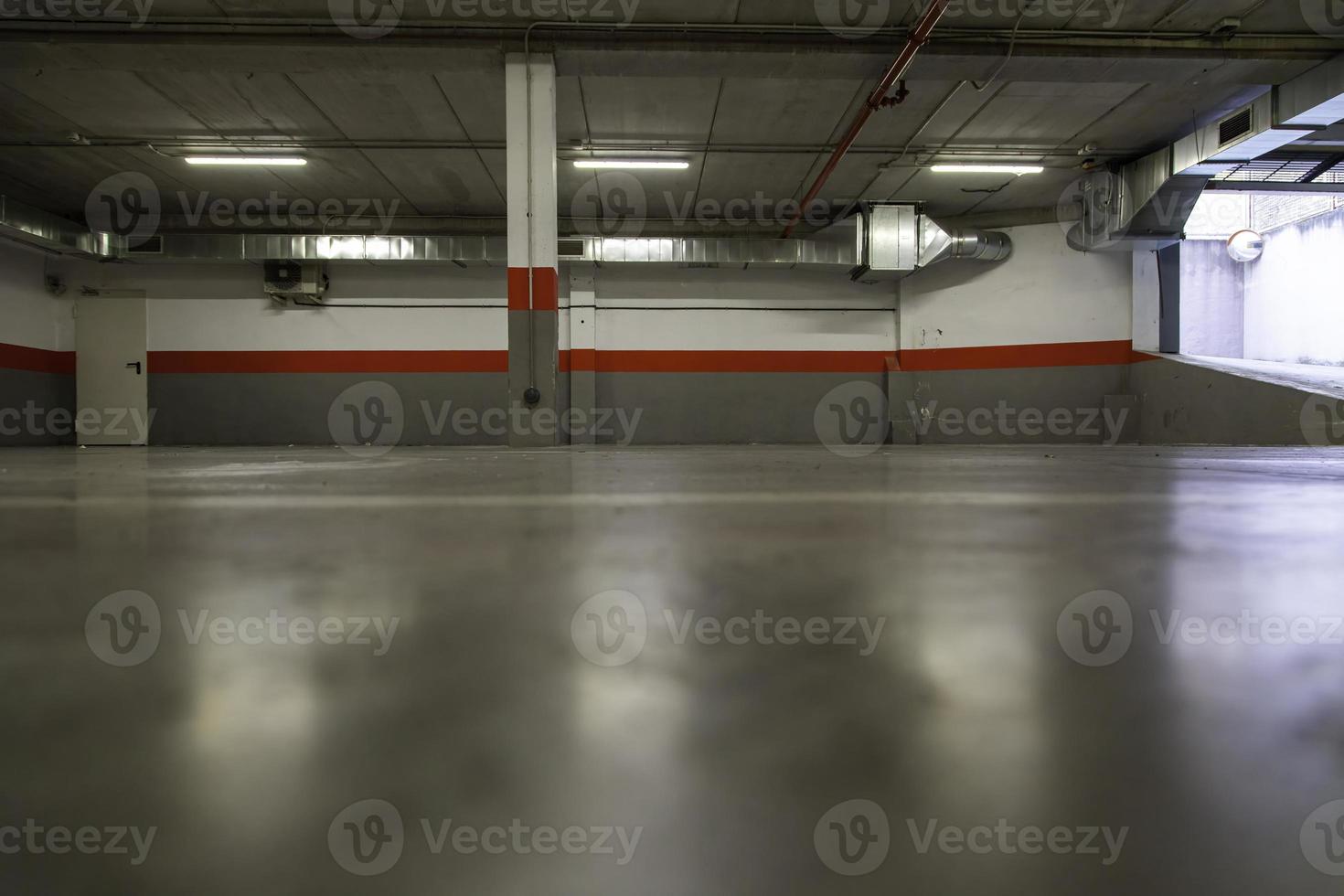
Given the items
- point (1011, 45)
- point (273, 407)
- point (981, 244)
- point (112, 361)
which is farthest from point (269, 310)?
point (981, 244)

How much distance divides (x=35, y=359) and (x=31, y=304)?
0.85 meters

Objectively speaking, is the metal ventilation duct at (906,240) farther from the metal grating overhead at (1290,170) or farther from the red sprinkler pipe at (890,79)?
the metal grating overhead at (1290,170)

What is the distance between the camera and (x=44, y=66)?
19.1 feet

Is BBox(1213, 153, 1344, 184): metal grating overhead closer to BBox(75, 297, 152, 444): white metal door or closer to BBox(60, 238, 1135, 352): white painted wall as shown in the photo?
BBox(60, 238, 1135, 352): white painted wall

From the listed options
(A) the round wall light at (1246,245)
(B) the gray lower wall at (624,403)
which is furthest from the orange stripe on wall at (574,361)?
(A) the round wall light at (1246,245)

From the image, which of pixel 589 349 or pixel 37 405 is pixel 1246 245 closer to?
pixel 589 349

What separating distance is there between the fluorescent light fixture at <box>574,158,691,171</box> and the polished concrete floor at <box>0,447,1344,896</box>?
798 centimetres

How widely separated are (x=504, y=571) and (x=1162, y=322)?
1135 centimetres

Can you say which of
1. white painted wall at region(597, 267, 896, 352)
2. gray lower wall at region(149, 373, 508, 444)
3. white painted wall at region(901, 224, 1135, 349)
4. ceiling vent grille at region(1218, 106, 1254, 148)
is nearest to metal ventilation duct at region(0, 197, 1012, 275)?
white painted wall at region(901, 224, 1135, 349)

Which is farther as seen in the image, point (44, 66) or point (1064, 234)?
point (1064, 234)

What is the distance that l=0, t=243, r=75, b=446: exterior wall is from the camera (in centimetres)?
1012

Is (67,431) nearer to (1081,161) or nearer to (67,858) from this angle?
(67,858)

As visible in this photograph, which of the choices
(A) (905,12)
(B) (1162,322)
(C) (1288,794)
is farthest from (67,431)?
(B) (1162,322)

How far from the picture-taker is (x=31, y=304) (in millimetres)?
10547
